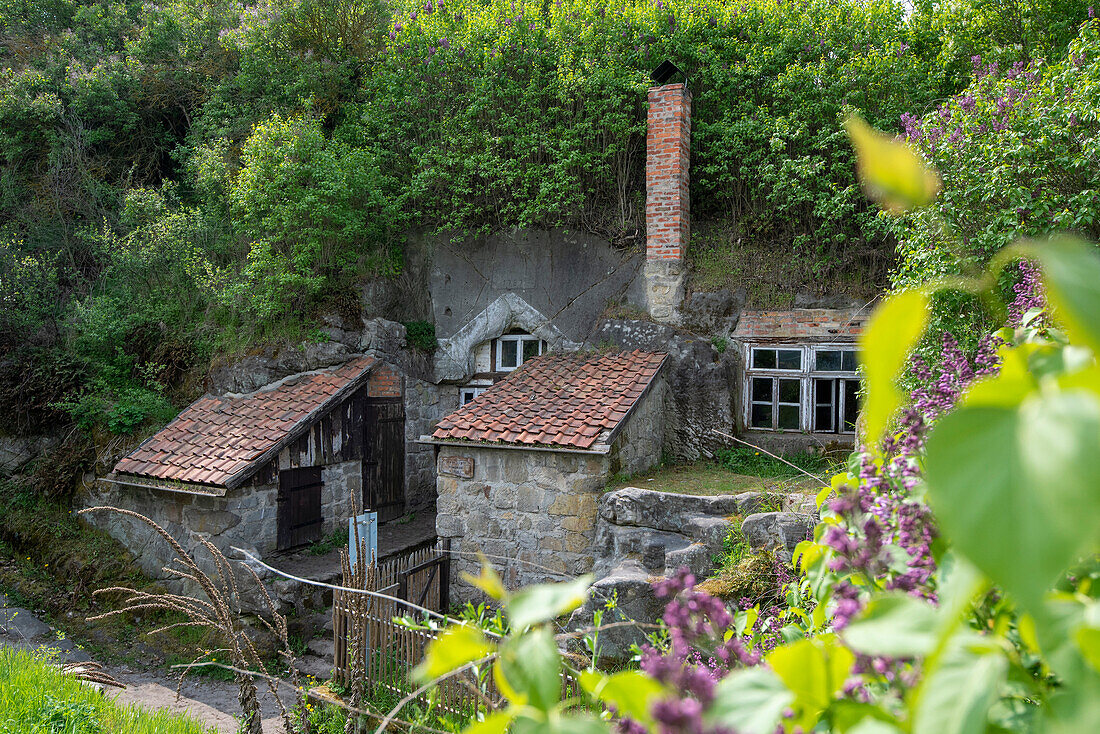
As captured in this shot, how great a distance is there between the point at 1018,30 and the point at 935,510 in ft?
32.0

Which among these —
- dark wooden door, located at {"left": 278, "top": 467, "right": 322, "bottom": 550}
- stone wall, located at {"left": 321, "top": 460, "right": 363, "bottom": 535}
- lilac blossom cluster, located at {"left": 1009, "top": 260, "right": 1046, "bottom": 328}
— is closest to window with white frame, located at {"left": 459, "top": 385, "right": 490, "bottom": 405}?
stone wall, located at {"left": 321, "top": 460, "right": 363, "bottom": 535}

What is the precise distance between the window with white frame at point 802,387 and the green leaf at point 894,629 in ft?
24.0

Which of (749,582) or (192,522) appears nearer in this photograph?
(749,582)

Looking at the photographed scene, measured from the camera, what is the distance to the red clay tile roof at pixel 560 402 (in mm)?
6676

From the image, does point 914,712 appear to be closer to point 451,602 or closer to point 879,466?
point 879,466

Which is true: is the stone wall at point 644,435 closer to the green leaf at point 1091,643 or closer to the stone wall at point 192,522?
the stone wall at point 192,522

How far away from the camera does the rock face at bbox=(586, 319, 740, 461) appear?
7.90m

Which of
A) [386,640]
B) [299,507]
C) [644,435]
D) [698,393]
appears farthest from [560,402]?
[299,507]

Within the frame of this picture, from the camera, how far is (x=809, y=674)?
679mm

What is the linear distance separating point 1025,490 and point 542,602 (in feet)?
1.45

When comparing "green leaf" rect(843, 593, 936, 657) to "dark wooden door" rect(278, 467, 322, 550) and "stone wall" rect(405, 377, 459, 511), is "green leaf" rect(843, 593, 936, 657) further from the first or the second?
"stone wall" rect(405, 377, 459, 511)

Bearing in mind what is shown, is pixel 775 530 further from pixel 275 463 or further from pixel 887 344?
pixel 275 463

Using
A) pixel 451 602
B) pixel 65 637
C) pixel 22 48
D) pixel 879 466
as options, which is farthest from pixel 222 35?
pixel 879 466

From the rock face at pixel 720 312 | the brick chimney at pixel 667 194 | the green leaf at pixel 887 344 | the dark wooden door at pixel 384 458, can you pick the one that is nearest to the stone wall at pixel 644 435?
the rock face at pixel 720 312
